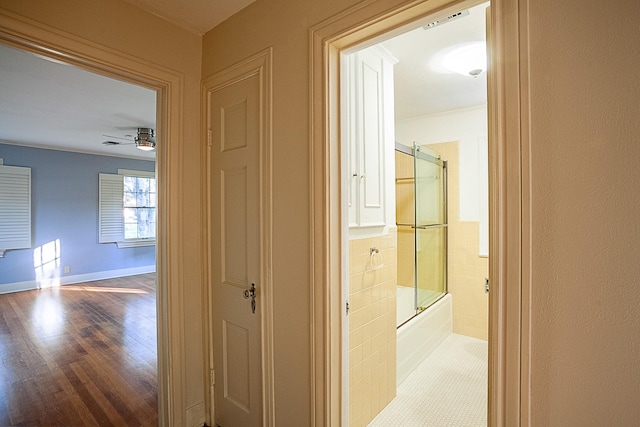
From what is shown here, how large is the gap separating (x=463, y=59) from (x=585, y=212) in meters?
1.91

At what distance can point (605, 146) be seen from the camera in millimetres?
788

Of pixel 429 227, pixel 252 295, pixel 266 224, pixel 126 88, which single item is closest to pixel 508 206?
pixel 266 224

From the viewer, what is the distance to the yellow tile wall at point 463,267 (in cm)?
336

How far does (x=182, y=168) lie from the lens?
1811 mm

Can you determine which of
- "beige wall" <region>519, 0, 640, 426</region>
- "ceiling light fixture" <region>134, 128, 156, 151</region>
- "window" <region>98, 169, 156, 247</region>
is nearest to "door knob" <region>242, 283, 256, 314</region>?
"beige wall" <region>519, 0, 640, 426</region>

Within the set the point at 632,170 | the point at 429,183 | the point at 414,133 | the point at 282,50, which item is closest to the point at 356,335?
the point at 632,170

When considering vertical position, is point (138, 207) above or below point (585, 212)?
Result: above

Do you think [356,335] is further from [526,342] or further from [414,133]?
[414,133]

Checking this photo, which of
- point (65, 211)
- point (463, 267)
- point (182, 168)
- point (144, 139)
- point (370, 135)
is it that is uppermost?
point (144, 139)

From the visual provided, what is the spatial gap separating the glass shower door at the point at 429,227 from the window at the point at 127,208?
5114 mm

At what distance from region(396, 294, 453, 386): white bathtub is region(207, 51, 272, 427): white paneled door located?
129cm

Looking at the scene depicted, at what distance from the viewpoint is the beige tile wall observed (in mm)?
1839

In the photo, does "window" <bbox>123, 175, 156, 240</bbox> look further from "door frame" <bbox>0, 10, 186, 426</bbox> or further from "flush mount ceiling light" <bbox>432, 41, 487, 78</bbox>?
"flush mount ceiling light" <bbox>432, 41, 487, 78</bbox>

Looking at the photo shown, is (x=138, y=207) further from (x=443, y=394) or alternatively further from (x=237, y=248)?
(x=443, y=394)
